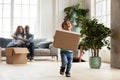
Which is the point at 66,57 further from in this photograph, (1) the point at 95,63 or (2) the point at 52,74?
(1) the point at 95,63

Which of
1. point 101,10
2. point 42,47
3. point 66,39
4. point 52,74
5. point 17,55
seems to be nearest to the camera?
point 66,39

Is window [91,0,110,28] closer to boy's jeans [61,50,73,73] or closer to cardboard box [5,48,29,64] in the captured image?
cardboard box [5,48,29,64]

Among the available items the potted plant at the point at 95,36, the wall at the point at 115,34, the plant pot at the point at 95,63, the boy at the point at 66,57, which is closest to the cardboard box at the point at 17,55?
the potted plant at the point at 95,36

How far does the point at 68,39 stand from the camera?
5.66 m

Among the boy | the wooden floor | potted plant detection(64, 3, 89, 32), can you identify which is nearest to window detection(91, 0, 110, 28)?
potted plant detection(64, 3, 89, 32)

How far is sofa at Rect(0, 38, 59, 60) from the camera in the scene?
30.9 feet

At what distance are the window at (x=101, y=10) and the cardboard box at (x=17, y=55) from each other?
8.25 feet

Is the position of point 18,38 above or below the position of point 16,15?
below

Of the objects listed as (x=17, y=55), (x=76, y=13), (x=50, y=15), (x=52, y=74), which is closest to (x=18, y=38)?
(x=17, y=55)

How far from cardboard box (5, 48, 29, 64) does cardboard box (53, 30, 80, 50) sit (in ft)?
9.30

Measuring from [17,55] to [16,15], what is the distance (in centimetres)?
277

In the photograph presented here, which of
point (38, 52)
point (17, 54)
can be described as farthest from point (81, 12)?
point (17, 54)

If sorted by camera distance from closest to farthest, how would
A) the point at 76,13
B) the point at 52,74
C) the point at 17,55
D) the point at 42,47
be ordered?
the point at 52,74, the point at 17,55, the point at 42,47, the point at 76,13

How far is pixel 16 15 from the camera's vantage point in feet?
35.8
